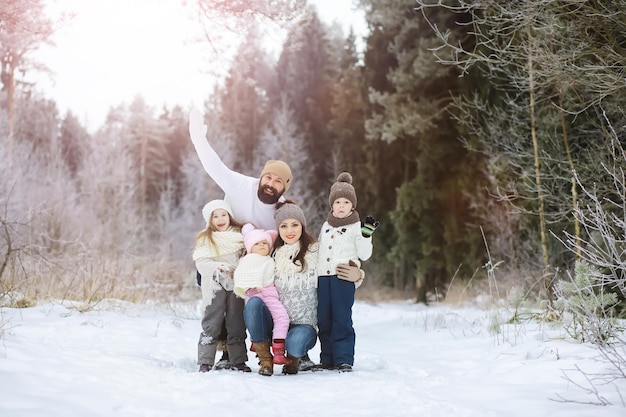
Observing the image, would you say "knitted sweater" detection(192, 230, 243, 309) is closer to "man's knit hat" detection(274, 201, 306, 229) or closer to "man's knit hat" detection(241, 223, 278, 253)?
"man's knit hat" detection(241, 223, 278, 253)

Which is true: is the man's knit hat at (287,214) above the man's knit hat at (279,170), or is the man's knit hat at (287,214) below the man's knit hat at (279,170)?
below

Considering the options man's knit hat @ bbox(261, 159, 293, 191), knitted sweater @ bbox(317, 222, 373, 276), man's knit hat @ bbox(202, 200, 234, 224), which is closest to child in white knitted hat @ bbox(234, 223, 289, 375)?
man's knit hat @ bbox(202, 200, 234, 224)

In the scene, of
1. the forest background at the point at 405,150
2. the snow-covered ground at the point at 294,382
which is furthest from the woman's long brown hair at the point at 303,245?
the forest background at the point at 405,150

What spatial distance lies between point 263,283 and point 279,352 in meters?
0.54

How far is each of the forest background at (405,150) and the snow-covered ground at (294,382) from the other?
29.5 inches

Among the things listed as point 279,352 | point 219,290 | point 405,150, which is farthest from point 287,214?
point 405,150

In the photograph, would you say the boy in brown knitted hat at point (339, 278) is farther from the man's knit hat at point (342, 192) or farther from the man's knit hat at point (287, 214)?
the man's knit hat at point (287, 214)

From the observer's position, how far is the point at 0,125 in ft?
53.8

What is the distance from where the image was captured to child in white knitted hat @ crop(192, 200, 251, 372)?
14.1 feet

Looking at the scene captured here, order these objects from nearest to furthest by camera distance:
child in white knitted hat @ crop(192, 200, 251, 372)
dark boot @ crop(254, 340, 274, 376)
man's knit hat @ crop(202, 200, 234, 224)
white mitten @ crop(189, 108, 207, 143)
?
dark boot @ crop(254, 340, 274, 376)
child in white knitted hat @ crop(192, 200, 251, 372)
man's knit hat @ crop(202, 200, 234, 224)
white mitten @ crop(189, 108, 207, 143)

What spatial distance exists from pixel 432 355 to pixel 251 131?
75.9 ft

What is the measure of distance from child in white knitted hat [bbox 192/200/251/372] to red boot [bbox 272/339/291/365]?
26 centimetres

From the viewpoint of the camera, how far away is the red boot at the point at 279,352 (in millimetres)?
4180

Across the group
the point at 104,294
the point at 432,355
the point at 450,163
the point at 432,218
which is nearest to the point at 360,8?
the point at 450,163
